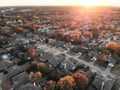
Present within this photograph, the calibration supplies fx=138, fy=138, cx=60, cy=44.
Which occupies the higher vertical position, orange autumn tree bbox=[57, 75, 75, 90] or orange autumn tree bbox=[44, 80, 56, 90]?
orange autumn tree bbox=[57, 75, 75, 90]

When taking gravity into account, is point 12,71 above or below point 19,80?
above

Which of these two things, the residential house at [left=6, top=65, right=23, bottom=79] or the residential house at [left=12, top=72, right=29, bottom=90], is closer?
the residential house at [left=12, top=72, right=29, bottom=90]

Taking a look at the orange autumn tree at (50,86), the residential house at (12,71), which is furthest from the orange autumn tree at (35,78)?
the residential house at (12,71)

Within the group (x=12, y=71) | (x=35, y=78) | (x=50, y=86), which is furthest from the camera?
(x=12, y=71)

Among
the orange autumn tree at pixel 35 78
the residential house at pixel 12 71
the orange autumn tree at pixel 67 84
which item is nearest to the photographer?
the orange autumn tree at pixel 67 84

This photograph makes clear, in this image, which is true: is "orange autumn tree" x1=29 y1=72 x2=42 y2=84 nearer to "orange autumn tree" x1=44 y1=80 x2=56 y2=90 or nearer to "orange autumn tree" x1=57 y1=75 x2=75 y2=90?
"orange autumn tree" x1=44 y1=80 x2=56 y2=90

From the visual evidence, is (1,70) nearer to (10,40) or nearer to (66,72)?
(66,72)

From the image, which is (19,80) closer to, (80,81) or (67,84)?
(67,84)

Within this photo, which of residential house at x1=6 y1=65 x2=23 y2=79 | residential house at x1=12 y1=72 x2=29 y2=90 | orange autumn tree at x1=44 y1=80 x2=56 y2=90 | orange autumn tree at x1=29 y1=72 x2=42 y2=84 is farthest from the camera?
residential house at x1=6 y1=65 x2=23 y2=79

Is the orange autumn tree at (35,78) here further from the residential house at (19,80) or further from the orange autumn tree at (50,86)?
the orange autumn tree at (50,86)

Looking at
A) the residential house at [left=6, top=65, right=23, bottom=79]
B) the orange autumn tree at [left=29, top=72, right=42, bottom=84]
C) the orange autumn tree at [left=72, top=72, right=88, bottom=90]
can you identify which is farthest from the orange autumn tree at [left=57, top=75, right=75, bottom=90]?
the residential house at [left=6, top=65, right=23, bottom=79]

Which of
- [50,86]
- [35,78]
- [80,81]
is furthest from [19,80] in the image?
[80,81]

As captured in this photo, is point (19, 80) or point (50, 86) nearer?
point (50, 86)
